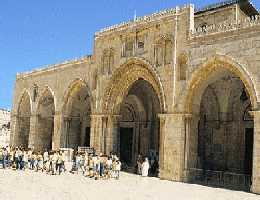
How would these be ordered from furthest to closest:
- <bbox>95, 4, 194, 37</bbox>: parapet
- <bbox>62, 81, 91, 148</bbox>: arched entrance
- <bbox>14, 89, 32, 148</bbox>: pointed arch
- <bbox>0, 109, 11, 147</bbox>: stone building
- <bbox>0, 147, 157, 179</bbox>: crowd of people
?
<bbox>0, 109, 11, 147</bbox>: stone building, <bbox>14, 89, 32, 148</bbox>: pointed arch, <bbox>62, 81, 91, 148</bbox>: arched entrance, <bbox>95, 4, 194, 37</bbox>: parapet, <bbox>0, 147, 157, 179</bbox>: crowd of people

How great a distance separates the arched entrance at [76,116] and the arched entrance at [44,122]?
289 cm

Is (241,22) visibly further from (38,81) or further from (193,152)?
(38,81)

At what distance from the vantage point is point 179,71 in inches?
690

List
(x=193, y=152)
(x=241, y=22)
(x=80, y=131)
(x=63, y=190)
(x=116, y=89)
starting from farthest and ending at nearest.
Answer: (x=80, y=131) → (x=116, y=89) → (x=193, y=152) → (x=241, y=22) → (x=63, y=190)

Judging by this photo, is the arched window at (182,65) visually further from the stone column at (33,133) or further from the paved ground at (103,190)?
the stone column at (33,133)

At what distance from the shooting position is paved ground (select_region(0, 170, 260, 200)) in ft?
38.7

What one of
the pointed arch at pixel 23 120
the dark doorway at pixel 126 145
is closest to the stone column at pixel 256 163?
the dark doorway at pixel 126 145

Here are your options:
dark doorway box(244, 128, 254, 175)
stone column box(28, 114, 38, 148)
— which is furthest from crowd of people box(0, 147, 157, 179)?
stone column box(28, 114, 38, 148)

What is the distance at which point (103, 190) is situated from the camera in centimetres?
1347

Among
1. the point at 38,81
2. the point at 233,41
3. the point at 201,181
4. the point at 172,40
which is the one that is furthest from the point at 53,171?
the point at 38,81

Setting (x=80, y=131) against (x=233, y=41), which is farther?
(x=80, y=131)

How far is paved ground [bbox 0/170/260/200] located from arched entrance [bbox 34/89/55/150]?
1133 cm

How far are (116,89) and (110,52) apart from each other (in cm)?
206

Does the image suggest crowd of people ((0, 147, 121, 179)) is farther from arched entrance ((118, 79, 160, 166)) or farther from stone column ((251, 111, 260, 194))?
stone column ((251, 111, 260, 194))
